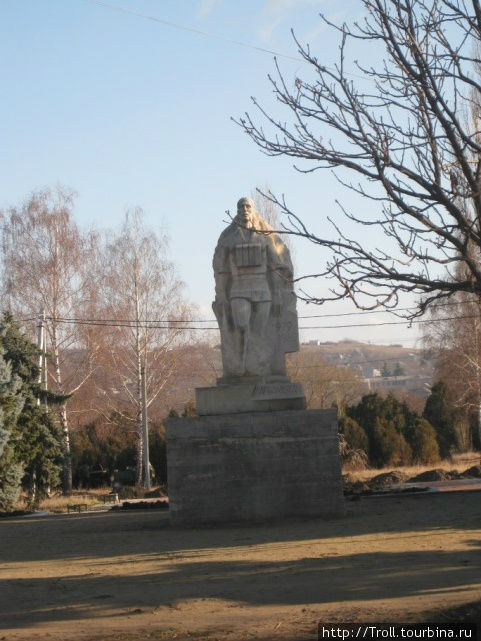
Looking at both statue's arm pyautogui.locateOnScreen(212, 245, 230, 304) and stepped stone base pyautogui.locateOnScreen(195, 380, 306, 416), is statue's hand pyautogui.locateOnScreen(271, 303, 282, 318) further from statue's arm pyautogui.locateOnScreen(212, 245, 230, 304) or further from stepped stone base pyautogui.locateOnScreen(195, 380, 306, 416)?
stepped stone base pyautogui.locateOnScreen(195, 380, 306, 416)

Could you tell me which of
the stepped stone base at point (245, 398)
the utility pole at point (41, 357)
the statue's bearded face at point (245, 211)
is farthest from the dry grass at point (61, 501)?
the statue's bearded face at point (245, 211)

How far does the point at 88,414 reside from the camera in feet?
101

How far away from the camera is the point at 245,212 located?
40.3 feet

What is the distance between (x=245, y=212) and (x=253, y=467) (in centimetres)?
329

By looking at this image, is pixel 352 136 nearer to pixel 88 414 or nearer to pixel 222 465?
pixel 222 465

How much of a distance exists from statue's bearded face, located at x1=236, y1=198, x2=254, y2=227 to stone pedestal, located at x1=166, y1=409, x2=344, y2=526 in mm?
2524

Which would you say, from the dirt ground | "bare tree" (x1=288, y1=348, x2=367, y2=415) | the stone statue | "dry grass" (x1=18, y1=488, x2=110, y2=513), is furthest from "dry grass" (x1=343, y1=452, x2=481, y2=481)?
the dirt ground

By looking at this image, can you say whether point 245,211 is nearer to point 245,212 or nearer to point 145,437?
point 245,212

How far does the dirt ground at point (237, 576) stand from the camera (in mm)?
6223

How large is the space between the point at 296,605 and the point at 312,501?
5053mm

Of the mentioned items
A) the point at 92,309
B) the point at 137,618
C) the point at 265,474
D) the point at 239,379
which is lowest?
the point at 137,618

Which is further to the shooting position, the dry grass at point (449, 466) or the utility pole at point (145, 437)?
the utility pole at point (145, 437)

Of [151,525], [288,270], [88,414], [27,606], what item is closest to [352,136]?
[27,606]

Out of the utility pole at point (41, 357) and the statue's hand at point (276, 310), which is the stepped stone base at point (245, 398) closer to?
the statue's hand at point (276, 310)
